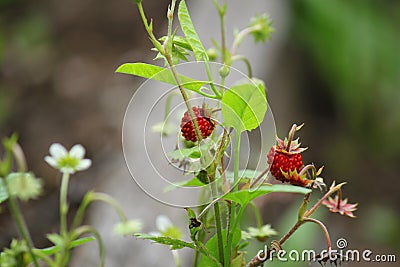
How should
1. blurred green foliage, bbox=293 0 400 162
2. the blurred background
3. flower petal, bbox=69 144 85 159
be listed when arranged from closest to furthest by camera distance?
flower petal, bbox=69 144 85 159
the blurred background
blurred green foliage, bbox=293 0 400 162

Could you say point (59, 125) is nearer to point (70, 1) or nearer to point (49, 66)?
point (49, 66)

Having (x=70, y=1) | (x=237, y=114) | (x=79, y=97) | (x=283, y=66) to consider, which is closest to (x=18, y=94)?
(x=79, y=97)

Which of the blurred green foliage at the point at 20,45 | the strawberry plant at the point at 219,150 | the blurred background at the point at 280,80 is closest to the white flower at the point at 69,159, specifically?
the strawberry plant at the point at 219,150

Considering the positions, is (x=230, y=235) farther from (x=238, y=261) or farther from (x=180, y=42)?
(x=180, y=42)

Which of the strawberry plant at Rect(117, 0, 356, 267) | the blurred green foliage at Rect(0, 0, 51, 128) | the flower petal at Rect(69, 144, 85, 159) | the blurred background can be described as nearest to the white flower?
the flower petal at Rect(69, 144, 85, 159)

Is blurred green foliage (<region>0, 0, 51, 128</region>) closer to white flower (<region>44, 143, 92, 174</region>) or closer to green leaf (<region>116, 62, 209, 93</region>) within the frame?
white flower (<region>44, 143, 92, 174</region>)

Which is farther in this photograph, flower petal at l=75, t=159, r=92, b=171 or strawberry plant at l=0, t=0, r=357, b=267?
flower petal at l=75, t=159, r=92, b=171
